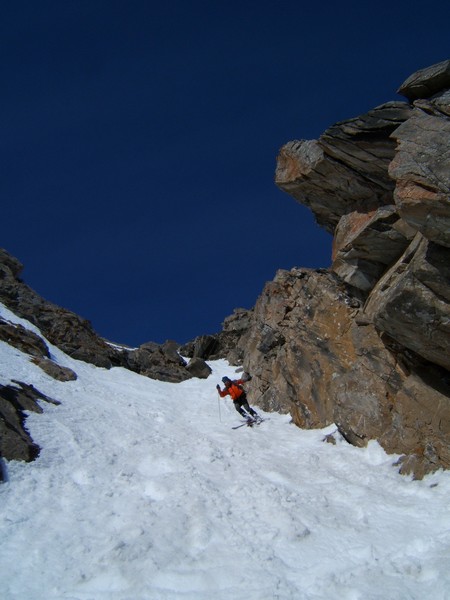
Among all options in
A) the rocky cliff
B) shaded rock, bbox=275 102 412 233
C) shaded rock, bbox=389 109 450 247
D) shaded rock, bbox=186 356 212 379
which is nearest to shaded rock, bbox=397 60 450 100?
the rocky cliff

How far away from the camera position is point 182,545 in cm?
1228

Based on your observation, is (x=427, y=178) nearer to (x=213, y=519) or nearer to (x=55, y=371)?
(x=213, y=519)

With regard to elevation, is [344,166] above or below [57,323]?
above

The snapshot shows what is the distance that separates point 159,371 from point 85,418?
741 inches

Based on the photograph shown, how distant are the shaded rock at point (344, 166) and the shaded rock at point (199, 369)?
19.4 m

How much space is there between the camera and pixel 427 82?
680 inches

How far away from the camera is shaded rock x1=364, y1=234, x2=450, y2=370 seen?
15.6 m

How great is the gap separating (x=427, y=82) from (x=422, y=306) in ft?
24.7

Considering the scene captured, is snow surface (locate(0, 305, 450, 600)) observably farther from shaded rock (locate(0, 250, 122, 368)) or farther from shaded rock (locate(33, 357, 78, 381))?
shaded rock (locate(0, 250, 122, 368))

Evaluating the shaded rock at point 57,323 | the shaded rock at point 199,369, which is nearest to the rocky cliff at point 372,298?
the shaded rock at point 57,323

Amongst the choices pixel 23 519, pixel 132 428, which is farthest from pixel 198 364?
pixel 23 519

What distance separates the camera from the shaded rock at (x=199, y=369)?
135ft

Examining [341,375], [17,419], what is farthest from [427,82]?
[17,419]

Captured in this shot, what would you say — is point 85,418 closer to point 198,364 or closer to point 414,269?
point 414,269
